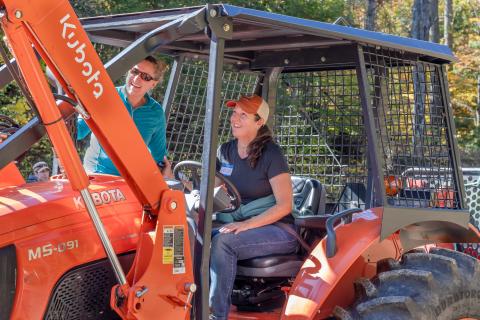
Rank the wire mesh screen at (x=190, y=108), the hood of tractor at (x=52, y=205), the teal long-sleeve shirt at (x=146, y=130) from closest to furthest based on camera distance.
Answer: the hood of tractor at (x=52, y=205) < the teal long-sleeve shirt at (x=146, y=130) < the wire mesh screen at (x=190, y=108)

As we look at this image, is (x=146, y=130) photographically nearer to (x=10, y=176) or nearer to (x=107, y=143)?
(x=10, y=176)

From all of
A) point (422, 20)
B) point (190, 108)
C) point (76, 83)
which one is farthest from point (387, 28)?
point (76, 83)

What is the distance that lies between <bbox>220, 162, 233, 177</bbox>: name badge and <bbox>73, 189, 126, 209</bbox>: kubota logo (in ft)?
3.64

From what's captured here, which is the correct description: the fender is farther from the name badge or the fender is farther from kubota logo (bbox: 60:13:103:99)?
kubota logo (bbox: 60:13:103:99)

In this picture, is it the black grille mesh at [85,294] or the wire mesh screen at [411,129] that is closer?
the black grille mesh at [85,294]

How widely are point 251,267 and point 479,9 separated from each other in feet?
97.1

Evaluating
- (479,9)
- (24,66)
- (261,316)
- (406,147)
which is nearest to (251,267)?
(261,316)

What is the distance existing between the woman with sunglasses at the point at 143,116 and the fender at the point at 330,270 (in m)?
1.05

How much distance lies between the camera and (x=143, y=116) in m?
4.72

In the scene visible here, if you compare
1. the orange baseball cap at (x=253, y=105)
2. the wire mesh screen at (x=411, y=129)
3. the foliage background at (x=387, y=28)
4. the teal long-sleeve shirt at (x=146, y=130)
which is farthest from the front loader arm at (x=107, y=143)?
the foliage background at (x=387, y=28)

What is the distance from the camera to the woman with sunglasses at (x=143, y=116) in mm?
4551

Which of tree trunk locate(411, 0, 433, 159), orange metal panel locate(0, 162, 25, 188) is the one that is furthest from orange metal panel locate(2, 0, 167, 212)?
tree trunk locate(411, 0, 433, 159)

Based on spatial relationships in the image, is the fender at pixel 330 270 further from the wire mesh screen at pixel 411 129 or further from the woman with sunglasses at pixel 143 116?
the woman with sunglasses at pixel 143 116

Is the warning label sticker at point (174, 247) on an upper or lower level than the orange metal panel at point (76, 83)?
lower
